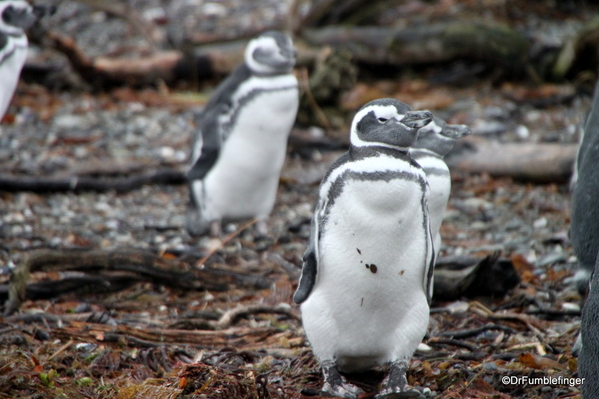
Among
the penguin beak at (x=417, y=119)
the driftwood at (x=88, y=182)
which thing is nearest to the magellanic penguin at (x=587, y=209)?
the penguin beak at (x=417, y=119)

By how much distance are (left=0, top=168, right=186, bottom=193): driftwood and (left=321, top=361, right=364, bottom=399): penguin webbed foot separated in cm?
360

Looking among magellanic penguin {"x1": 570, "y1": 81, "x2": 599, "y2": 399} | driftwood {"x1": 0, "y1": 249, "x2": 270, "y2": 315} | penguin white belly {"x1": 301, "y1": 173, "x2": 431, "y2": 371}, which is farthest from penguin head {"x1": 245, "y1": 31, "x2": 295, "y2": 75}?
penguin white belly {"x1": 301, "y1": 173, "x2": 431, "y2": 371}

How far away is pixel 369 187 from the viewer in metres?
2.53

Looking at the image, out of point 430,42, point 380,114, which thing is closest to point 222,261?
point 380,114

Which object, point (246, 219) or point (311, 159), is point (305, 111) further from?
point (246, 219)

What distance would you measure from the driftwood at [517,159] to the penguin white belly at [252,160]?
179 centimetres

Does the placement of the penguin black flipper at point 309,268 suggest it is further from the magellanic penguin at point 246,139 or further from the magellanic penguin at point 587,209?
the magellanic penguin at point 246,139

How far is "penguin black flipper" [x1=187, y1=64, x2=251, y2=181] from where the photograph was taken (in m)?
4.96

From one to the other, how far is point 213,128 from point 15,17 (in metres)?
1.65

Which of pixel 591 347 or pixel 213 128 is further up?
pixel 591 347

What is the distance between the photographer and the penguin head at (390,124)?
2.59m

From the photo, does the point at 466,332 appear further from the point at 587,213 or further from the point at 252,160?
the point at 252,160

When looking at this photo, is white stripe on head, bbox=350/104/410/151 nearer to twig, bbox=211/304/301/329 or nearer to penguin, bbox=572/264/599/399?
penguin, bbox=572/264/599/399

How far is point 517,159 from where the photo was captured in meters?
5.98
